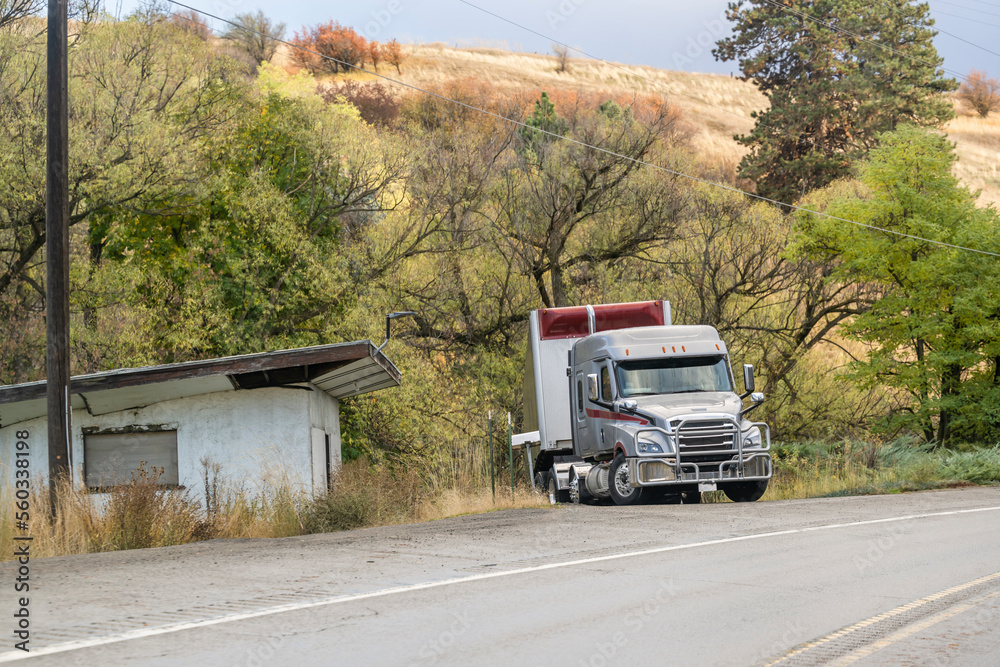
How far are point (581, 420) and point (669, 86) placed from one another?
135005 mm

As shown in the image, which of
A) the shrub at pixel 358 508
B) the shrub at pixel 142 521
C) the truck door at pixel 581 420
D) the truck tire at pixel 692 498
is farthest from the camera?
the truck tire at pixel 692 498

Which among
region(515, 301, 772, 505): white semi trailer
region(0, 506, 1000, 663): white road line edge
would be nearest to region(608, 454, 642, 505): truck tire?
region(515, 301, 772, 505): white semi trailer

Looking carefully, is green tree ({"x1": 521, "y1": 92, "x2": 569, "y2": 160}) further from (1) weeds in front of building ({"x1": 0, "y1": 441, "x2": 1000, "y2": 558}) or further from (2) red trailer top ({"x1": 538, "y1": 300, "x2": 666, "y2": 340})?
(2) red trailer top ({"x1": 538, "y1": 300, "x2": 666, "y2": 340})

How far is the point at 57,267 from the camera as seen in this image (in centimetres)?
1412

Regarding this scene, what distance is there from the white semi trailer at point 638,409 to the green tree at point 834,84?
40.9m

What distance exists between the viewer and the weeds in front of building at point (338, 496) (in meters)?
12.5

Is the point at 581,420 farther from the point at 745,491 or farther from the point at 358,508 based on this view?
the point at 358,508

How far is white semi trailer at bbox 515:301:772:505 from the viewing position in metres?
18.4

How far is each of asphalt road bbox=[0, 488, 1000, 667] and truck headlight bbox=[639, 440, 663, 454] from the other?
5.13 m

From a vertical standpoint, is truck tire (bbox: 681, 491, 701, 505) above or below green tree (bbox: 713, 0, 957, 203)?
below

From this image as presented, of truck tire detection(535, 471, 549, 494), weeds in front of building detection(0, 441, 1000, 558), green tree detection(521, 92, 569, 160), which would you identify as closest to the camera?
weeds in front of building detection(0, 441, 1000, 558)

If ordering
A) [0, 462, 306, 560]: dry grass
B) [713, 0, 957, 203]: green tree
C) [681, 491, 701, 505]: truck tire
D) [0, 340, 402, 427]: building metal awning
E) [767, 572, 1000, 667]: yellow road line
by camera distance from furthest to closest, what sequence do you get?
[713, 0, 957, 203]: green tree, [681, 491, 701, 505]: truck tire, [0, 340, 402, 427]: building metal awning, [0, 462, 306, 560]: dry grass, [767, 572, 1000, 667]: yellow road line

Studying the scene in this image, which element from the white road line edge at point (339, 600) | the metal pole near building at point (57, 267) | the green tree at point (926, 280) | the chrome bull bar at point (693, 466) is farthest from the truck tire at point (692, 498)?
the green tree at point (926, 280)

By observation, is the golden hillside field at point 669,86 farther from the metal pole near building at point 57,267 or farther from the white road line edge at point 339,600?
the white road line edge at point 339,600
